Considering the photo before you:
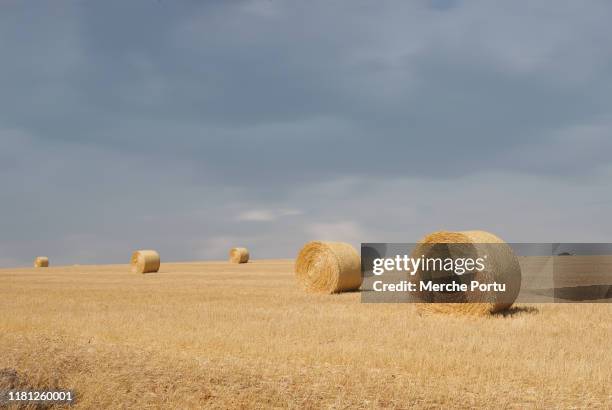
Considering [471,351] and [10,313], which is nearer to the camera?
[471,351]

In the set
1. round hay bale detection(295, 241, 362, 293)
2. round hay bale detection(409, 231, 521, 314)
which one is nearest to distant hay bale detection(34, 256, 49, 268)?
round hay bale detection(295, 241, 362, 293)

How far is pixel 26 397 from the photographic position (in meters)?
7.15

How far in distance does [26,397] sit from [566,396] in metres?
6.57

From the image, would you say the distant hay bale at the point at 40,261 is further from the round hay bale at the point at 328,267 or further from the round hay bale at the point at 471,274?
the round hay bale at the point at 471,274

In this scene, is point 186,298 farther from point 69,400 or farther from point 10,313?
point 69,400

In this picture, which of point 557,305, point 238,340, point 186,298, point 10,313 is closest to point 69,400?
point 238,340

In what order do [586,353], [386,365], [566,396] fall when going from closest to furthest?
1. [566,396]
2. [386,365]
3. [586,353]

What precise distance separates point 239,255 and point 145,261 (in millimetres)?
12872

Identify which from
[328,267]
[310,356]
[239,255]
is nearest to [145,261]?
[239,255]

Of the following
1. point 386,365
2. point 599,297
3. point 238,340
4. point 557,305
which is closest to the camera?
point 386,365

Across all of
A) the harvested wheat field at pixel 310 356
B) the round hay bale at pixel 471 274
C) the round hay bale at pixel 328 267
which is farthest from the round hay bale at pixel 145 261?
the round hay bale at pixel 471 274

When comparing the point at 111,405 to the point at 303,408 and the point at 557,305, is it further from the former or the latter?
the point at 557,305

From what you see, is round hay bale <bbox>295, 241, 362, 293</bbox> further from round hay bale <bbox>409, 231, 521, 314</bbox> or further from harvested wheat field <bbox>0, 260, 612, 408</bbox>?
round hay bale <bbox>409, 231, 521, 314</bbox>

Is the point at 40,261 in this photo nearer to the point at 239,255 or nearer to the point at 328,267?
the point at 239,255
